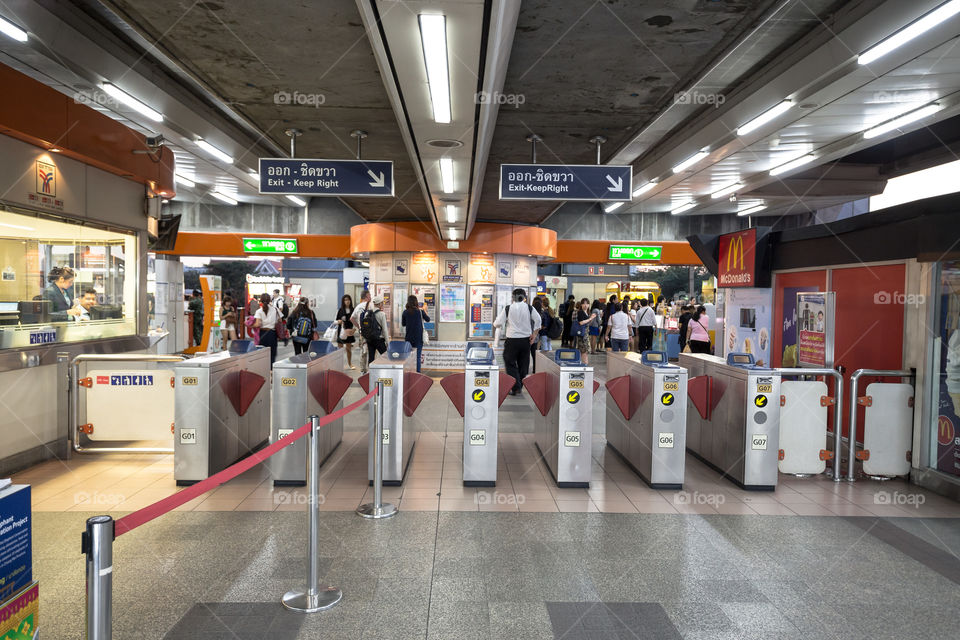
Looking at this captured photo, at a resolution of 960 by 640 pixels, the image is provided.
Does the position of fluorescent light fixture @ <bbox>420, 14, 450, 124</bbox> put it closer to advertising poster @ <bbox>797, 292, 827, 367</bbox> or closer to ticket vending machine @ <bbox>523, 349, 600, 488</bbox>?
ticket vending machine @ <bbox>523, 349, 600, 488</bbox>

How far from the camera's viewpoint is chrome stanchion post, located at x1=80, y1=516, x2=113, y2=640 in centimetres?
161

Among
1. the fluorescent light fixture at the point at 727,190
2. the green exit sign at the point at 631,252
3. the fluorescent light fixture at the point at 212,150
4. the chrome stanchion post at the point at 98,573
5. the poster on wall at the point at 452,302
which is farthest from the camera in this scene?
the green exit sign at the point at 631,252

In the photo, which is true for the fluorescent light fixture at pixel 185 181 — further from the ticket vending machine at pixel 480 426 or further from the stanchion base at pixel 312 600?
the stanchion base at pixel 312 600

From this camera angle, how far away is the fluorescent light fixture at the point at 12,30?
439 cm

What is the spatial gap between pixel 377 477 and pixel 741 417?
9.59ft

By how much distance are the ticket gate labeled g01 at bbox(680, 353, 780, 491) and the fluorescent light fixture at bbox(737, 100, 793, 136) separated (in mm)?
2343

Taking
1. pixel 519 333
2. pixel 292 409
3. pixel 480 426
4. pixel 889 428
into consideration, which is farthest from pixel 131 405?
pixel 889 428

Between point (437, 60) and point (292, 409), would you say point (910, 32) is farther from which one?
point (292, 409)

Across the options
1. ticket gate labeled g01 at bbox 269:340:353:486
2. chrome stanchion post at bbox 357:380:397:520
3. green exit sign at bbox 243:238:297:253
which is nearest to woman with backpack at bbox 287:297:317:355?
green exit sign at bbox 243:238:297:253

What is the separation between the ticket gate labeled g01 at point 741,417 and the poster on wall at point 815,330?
2.80ft

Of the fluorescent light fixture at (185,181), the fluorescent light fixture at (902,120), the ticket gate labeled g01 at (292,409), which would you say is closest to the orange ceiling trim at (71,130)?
the ticket gate labeled g01 at (292,409)

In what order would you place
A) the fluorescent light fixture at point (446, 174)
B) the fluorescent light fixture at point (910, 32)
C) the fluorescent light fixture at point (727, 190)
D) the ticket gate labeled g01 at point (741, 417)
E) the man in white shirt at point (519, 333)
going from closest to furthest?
the fluorescent light fixture at point (910, 32) → the ticket gate labeled g01 at point (741, 417) → the fluorescent light fixture at point (446, 174) → the man in white shirt at point (519, 333) → the fluorescent light fixture at point (727, 190)

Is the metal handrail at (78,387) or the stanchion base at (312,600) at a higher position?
the metal handrail at (78,387)

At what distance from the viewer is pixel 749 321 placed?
792 cm
